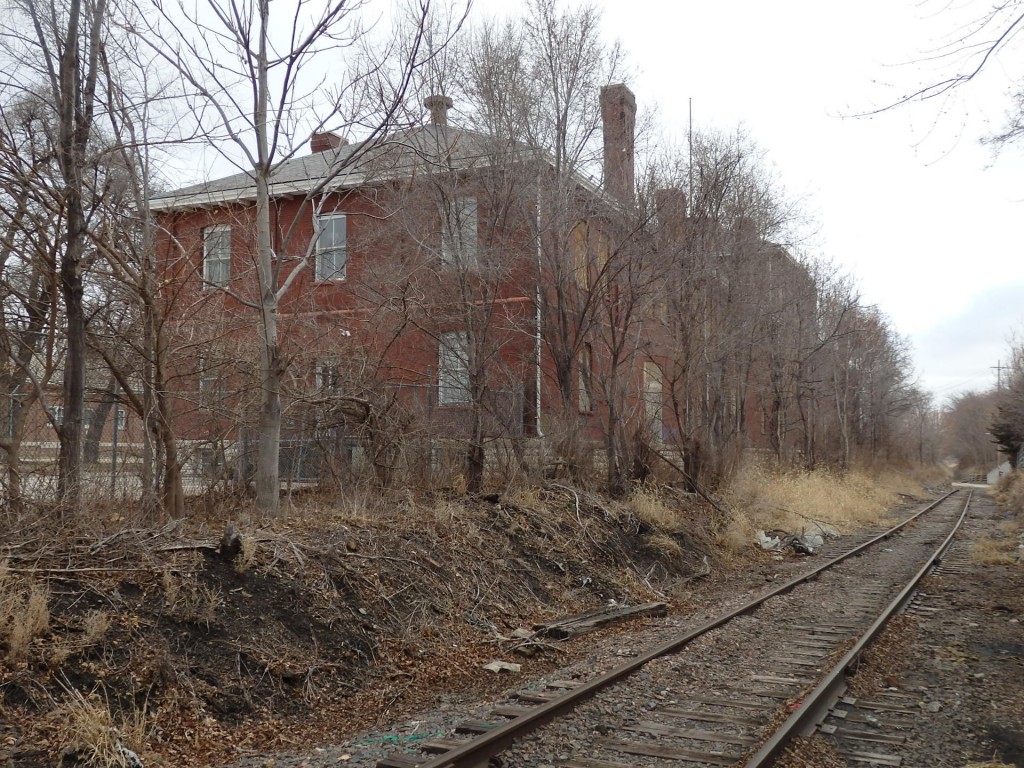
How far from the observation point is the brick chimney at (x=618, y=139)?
717 inches

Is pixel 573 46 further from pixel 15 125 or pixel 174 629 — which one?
pixel 174 629

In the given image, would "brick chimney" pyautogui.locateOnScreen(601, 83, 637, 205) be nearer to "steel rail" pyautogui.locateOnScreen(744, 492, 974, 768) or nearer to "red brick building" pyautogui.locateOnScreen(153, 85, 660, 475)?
"red brick building" pyautogui.locateOnScreen(153, 85, 660, 475)

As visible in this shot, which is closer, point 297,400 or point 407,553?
point 407,553

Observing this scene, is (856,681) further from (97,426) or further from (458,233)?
(458,233)

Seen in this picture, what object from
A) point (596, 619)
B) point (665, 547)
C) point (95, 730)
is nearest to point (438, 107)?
point (665, 547)

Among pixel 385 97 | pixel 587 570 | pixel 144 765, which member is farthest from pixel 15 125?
pixel 587 570

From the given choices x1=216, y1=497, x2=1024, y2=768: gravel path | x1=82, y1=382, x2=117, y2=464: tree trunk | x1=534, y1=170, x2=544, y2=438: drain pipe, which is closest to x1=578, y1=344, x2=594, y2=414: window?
x1=534, y1=170, x2=544, y2=438: drain pipe

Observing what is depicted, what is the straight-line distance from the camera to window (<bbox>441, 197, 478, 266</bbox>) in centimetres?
1555

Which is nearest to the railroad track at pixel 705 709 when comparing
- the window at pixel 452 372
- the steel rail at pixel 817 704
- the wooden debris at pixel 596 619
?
the steel rail at pixel 817 704

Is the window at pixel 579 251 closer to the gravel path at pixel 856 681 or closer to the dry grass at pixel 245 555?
the gravel path at pixel 856 681

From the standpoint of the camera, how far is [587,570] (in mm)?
12695

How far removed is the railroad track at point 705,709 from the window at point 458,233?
801 centimetres

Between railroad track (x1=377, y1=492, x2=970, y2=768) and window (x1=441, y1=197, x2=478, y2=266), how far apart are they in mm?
8008

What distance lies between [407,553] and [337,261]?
13534 millimetres
